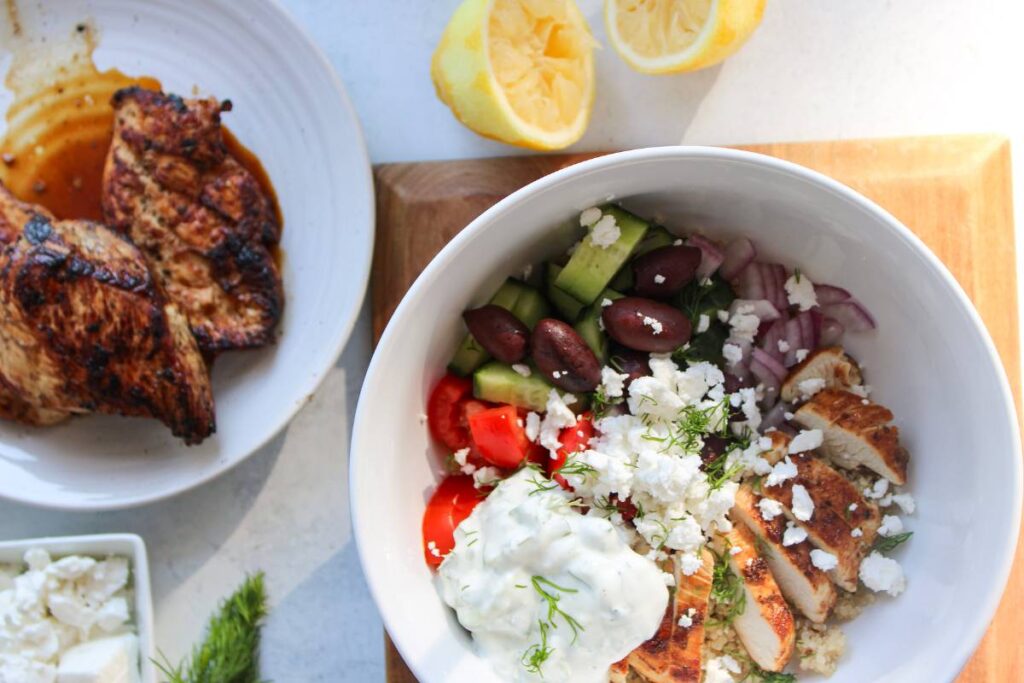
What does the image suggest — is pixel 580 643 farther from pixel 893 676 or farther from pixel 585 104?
pixel 585 104

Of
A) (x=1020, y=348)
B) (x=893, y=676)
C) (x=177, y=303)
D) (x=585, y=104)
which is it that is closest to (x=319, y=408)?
(x=177, y=303)

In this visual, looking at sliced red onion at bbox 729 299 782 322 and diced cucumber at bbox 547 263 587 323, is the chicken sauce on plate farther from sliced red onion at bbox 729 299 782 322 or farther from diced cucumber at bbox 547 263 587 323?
sliced red onion at bbox 729 299 782 322

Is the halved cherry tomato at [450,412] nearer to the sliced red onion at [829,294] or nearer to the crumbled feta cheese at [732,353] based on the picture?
the crumbled feta cheese at [732,353]

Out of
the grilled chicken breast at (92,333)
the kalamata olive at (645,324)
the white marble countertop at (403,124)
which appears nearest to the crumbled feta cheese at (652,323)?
the kalamata olive at (645,324)

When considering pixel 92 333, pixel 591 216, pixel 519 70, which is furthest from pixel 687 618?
pixel 92 333

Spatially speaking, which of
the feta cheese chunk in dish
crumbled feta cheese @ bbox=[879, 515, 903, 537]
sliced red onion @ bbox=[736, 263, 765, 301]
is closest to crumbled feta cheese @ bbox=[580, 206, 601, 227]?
the feta cheese chunk in dish
